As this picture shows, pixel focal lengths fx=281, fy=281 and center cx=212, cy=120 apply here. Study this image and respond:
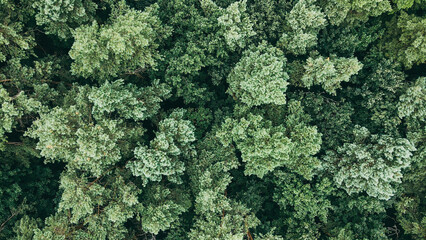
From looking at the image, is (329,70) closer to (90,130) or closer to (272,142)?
(272,142)

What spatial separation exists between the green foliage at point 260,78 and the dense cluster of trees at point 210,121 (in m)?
0.08

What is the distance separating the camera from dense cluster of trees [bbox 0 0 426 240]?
546 inches

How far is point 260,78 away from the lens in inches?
595

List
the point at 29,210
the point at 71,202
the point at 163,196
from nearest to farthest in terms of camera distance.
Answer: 1. the point at 71,202
2. the point at 163,196
3. the point at 29,210

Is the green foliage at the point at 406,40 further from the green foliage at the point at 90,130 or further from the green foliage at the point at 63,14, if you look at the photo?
the green foliage at the point at 63,14

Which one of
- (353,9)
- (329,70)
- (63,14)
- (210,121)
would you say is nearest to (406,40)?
(353,9)

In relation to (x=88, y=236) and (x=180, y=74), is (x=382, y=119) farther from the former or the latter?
(x=88, y=236)

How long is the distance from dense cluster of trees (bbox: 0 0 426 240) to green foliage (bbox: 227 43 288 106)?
8 cm

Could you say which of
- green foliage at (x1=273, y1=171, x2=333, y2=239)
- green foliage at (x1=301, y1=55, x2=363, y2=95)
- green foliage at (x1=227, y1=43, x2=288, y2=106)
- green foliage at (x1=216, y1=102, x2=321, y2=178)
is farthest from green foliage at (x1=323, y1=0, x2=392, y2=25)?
green foliage at (x1=273, y1=171, x2=333, y2=239)

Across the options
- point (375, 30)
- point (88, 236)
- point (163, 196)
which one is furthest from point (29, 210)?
point (375, 30)

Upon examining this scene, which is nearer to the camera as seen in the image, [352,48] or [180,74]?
[180,74]

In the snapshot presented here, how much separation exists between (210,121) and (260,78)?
481 centimetres

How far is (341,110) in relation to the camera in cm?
1742

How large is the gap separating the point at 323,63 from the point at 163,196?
11.4m
